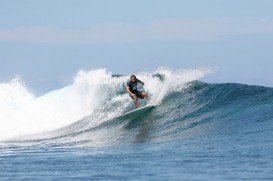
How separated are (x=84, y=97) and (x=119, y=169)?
51.7ft

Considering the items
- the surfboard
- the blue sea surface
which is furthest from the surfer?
the blue sea surface

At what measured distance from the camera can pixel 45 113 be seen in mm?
26781

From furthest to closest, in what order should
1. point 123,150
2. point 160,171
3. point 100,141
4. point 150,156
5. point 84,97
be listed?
1. point 84,97
2. point 100,141
3. point 123,150
4. point 150,156
5. point 160,171

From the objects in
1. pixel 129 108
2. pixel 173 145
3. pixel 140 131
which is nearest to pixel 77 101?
pixel 129 108

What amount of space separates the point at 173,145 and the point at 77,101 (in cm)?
1309

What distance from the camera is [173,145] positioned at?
13914mm

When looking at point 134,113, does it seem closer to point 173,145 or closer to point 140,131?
point 140,131

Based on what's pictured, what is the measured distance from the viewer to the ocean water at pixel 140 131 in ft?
35.4

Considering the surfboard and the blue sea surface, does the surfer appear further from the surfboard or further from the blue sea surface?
the blue sea surface

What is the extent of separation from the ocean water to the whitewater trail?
0.04 meters

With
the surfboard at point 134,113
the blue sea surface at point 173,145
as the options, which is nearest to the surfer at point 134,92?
the surfboard at point 134,113

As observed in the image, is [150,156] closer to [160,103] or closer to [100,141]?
[100,141]

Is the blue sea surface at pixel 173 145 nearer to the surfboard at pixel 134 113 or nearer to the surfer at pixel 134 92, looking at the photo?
the surfboard at pixel 134 113

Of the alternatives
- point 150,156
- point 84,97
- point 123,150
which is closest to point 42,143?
point 123,150
